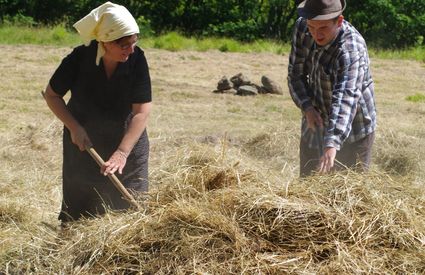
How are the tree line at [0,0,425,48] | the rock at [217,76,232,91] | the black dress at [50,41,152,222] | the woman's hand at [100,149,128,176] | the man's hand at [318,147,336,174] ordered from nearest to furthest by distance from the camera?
1. the man's hand at [318,147,336,174]
2. the woman's hand at [100,149,128,176]
3. the black dress at [50,41,152,222]
4. the rock at [217,76,232,91]
5. the tree line at [0,0,425,48]

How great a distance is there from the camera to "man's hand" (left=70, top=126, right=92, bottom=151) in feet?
13.0

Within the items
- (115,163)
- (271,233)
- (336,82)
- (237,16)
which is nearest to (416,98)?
(336,82)

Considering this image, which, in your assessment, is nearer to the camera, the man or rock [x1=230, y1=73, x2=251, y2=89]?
the man

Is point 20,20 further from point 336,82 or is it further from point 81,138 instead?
point 336,82

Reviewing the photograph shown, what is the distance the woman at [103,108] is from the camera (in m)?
3.86

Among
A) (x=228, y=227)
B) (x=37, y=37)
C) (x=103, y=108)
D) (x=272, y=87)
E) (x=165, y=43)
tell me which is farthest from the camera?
(x=37, y=37)

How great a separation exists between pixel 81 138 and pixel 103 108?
0.72 ft

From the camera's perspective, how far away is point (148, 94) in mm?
4027

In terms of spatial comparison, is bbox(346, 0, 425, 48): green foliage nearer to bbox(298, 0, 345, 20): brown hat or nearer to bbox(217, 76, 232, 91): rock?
bbox(217, 76, 232, 91): rock

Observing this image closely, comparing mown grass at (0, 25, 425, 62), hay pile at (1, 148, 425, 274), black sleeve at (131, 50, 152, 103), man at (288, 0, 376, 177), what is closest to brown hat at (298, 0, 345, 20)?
man at (288, 0, 376, 177)

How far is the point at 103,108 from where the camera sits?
4082mm

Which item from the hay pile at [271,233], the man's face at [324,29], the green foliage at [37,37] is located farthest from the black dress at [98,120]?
the green foliage at [37,37]

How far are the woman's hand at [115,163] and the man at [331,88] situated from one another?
2.96 feet

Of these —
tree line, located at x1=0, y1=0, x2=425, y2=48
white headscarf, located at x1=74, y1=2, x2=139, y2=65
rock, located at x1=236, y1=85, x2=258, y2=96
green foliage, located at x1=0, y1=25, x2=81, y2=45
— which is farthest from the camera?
tree line, located at x1=0, y1=0, x2=425, y2=48
